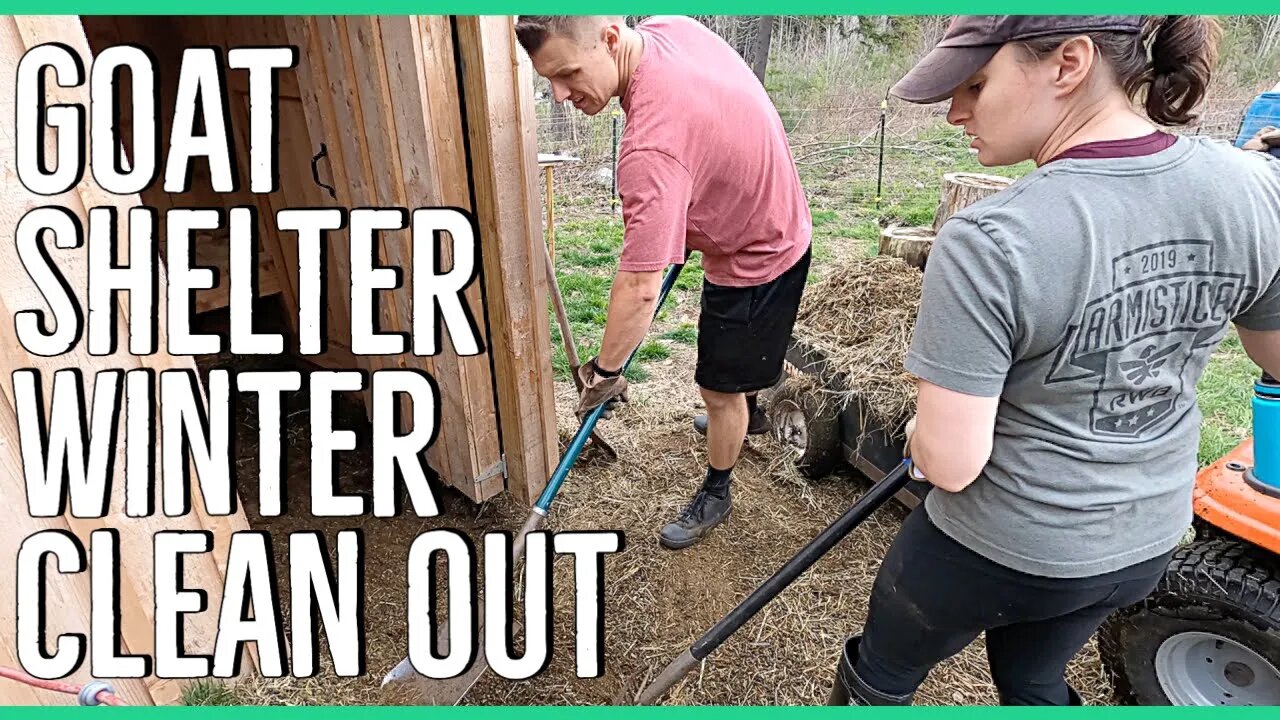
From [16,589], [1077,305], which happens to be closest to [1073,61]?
[1077,305]

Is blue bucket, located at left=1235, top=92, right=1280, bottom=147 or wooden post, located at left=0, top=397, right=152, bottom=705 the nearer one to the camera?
wooden post, located at left=0, top=397, right=152, bottom=705

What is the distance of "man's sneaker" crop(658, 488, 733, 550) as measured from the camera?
2.96 m

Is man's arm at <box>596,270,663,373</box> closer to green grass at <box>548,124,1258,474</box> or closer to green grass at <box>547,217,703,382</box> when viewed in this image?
green grass at <box>547,217,703,382</box>

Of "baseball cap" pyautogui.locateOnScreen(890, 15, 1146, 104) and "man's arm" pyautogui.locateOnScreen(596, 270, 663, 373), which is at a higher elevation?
"baseball cap" pyautogui.locateOnScreen(890, 15, 1146, 104)

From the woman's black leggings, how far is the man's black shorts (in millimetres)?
1214

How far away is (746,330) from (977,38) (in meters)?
1.55

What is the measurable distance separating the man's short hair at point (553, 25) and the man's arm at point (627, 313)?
65cm

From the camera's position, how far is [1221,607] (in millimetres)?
1799

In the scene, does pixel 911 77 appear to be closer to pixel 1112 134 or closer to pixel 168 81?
pixel 1112 134

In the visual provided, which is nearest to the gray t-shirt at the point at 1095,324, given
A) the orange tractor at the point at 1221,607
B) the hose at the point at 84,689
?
the orange tractor at the point at 1221,607

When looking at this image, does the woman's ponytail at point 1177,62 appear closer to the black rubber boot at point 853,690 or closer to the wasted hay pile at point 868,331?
the black rubber boot at point 853,690

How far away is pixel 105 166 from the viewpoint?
65.3 inches

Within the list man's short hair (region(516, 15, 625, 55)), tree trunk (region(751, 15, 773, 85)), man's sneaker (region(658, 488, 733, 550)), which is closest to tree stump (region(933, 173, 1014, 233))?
man's sneaker (region(658, 488, 733, 550))

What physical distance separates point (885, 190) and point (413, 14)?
741 cm
